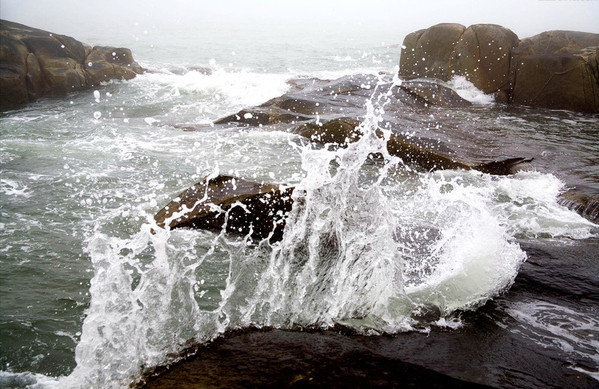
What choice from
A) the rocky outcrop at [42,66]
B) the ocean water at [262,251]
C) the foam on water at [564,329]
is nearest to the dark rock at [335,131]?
the ocean water at [262,251]

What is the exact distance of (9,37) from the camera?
43.7 feet

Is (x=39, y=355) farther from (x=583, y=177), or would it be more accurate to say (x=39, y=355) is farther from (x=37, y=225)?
(x=583, y=177)

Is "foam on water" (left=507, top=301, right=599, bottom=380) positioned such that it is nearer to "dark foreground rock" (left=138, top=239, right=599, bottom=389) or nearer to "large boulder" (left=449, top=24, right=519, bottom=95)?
Answer: "dark foreground rock" (left=138, top=239, right=599, bottom=389)

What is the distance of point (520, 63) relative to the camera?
12258 mm

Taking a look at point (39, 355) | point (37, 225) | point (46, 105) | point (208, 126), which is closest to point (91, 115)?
point (46, 105)

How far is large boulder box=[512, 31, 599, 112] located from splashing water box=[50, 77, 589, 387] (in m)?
8.77

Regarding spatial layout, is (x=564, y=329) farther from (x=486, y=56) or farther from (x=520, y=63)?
(x=486, y=56)

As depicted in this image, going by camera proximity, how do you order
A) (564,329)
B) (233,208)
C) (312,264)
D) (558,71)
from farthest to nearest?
(558,71) → (233,208) → (312,264) → (564,329)

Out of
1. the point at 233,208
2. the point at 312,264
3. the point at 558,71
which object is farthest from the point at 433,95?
the point at 312,264

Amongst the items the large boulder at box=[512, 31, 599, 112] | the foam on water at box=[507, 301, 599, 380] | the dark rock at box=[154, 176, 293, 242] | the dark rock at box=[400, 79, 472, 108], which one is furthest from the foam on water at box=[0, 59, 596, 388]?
the large boulder at box=[512, 31, 599, 112]

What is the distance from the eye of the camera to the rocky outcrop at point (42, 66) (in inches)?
504

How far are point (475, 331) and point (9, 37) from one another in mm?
15855

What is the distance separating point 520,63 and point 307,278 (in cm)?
1176

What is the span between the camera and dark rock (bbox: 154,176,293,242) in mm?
4523
